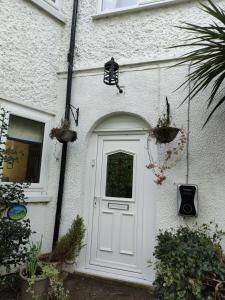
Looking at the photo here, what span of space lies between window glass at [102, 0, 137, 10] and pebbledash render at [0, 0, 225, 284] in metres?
0.02

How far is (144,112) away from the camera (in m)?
4.73

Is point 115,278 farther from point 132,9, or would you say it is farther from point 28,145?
point 132,9

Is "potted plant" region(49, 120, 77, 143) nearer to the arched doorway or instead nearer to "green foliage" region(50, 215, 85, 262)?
the arched doorway

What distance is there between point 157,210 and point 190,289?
1549 mm

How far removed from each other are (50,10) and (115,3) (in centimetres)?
125

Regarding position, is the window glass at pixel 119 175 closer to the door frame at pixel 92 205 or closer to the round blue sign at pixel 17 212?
the door frame at pixel 92 205

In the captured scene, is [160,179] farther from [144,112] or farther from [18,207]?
[18,207]

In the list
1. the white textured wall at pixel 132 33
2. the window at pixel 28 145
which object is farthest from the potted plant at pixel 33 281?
the white textured wall at pixel 132 33

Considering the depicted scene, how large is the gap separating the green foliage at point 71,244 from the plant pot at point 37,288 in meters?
0.76

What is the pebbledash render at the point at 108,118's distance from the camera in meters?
4.36

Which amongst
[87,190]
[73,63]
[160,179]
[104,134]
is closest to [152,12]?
[73,63]

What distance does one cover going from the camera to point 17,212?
14.1 ft

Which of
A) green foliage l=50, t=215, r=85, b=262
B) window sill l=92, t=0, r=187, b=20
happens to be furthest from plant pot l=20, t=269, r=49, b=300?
window sill l=92, t=0, r=187, b=20

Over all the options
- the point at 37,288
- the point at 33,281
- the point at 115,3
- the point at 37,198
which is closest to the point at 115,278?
the point at 37,288
